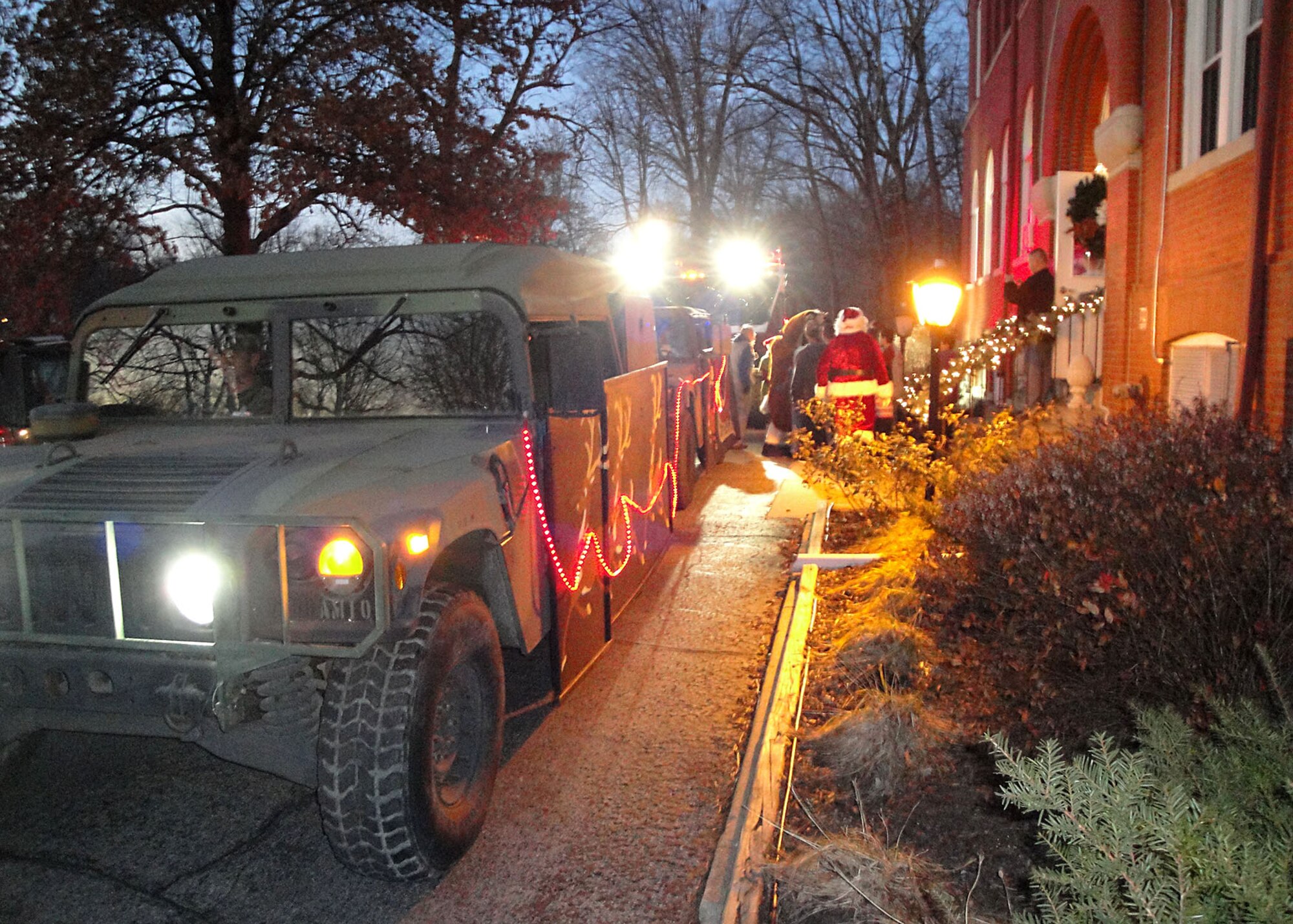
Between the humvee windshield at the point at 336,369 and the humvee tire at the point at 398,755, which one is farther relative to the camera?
the humvee windshield at the point at 336,369

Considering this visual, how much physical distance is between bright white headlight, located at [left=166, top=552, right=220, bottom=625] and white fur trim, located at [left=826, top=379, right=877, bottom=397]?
8124 mm

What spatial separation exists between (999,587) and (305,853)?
9.10 feet

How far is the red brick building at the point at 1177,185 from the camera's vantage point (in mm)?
6648

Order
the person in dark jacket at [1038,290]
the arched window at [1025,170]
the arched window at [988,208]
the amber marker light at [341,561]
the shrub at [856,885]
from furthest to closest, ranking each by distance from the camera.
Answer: the arched window at [988,208]
the arched window at [1025,170]
the person in dark jacket at [1038,290]
the amber marker light at [341,561]
the shrub at [856,885]

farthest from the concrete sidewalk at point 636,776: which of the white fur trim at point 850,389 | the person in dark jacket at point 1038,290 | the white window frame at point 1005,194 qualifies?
the white window frame at point 1005,194

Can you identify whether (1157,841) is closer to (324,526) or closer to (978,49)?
(324,526)

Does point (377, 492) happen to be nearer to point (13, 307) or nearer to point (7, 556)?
point (7, 556)

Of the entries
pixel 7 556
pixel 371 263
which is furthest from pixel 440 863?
pixel 371 263

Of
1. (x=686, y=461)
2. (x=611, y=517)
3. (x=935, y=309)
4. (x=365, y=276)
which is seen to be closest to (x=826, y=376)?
(x=686, y=461)

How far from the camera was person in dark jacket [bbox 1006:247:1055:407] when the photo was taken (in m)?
12.9

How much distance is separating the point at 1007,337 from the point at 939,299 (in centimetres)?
608

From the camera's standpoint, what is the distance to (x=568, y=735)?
477 cm

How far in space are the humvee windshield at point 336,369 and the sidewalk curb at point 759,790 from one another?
1788mm

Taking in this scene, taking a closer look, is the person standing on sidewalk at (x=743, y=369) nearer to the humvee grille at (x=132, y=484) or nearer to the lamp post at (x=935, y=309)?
the lamp post at (x=935, y=309)
